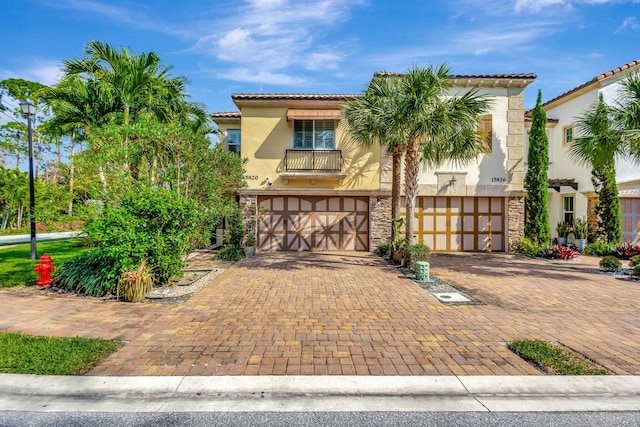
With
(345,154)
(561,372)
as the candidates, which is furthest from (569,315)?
(345,154)

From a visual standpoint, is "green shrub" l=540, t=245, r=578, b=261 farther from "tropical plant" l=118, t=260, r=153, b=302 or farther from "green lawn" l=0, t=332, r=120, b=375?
"green lawn" l=0, t=332, r=120, b=375

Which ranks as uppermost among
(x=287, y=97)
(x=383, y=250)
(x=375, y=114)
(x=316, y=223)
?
(x=287, y=97)

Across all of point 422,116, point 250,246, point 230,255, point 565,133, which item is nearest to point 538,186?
point 565,133

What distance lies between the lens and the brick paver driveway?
442 centimetres

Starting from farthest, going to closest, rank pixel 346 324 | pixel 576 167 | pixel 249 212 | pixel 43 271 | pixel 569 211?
pixel 569 211
pixel 576 167
pixel 249 212
pixel 43 271
pixel 346 324

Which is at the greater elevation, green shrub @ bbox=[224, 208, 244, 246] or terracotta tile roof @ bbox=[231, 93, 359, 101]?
terracotta tile roof @ bbox=[231, 93, 359, 101]

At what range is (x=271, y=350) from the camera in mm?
4797

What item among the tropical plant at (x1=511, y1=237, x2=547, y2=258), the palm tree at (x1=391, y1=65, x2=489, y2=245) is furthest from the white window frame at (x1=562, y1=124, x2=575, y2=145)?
the palm tree at (x1=391, y1=65, x2=489, y2=245)

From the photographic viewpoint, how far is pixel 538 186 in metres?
14.9

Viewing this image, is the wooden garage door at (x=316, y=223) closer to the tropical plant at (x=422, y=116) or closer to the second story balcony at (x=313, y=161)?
the second story balcony at (x=313, y=161)

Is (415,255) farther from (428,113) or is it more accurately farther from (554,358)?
(554,358)

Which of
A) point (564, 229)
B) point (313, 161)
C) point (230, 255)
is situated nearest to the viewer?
point (230, 255)

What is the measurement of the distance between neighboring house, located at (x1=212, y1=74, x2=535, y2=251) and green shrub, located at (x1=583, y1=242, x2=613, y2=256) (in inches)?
107

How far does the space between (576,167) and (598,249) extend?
4806 mm
